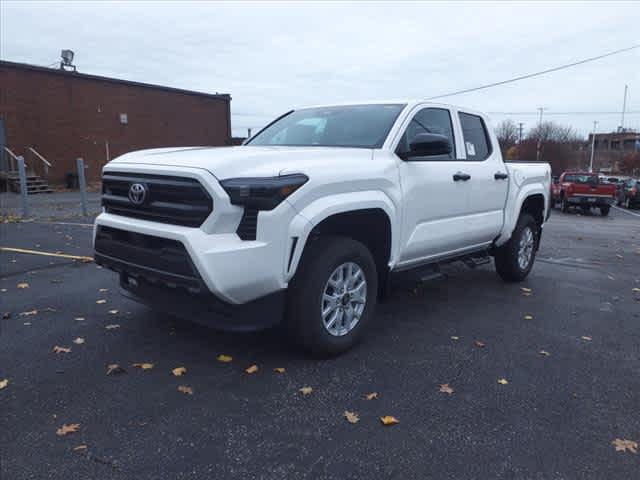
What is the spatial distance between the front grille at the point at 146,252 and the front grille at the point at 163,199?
15 centimetres

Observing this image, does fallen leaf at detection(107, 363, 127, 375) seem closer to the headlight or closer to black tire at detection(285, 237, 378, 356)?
black tire at detection(285, 237, 378, 356)

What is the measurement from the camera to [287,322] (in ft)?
11.9

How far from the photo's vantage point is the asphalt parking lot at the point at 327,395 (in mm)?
2617

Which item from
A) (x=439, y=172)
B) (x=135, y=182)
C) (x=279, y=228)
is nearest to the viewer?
(x=279, y=228)

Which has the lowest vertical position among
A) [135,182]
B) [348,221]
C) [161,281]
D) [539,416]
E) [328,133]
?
[539,416]

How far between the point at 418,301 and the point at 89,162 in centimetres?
2218

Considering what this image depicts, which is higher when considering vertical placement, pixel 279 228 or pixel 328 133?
pixel 328 133

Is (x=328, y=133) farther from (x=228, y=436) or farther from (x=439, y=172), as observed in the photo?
(x=228, y=436)

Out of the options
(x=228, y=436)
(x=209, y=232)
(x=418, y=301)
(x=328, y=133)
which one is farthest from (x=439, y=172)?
(x=228, y=436)

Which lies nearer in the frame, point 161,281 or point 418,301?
point 161,281

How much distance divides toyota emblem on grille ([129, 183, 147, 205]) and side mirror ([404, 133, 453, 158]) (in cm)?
211

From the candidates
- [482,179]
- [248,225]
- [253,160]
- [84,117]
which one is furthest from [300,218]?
[84,117]

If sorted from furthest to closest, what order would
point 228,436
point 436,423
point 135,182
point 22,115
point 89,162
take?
point 89,162, point 22,115, point 135,182, point 436,423, point 228,436

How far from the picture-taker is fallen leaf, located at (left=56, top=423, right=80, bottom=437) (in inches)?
111
